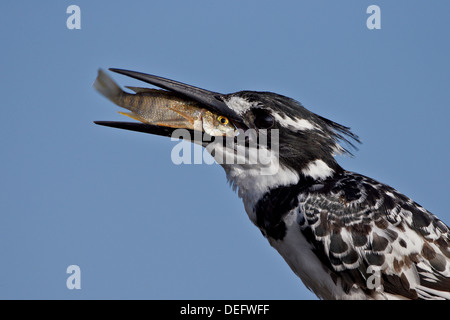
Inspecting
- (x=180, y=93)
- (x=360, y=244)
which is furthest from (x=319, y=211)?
(x=180, y=93)

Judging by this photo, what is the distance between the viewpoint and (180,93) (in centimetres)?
689

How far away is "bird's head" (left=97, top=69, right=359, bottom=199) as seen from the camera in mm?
6742

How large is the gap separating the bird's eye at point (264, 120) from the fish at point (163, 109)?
0.25m

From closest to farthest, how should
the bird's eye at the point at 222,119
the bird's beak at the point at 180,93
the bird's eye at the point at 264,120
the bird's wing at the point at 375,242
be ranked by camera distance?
the bird's wing at the point at 375,242 < the bird's beak at the point at 180,93 < the bird's eye at the point at 264,120 < the bird's eye at the point at 222,119

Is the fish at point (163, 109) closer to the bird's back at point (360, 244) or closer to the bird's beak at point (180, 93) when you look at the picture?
the bird's beak at point (180, 93)

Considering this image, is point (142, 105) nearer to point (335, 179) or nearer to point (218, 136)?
point (218, 136)

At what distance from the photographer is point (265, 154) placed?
269 inches

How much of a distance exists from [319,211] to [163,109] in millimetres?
1780

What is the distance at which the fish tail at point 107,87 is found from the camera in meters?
6.78

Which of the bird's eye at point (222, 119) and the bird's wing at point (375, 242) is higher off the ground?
the bird's eye at point (222, 119)

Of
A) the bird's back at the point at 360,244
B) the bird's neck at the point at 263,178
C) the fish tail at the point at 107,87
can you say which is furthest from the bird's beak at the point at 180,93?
the bird's back at the point at 360,244
